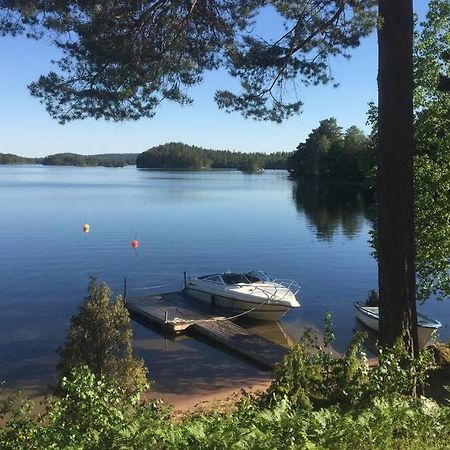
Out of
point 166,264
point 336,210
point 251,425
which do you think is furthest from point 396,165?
point 336,210

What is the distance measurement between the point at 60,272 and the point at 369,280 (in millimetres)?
17139

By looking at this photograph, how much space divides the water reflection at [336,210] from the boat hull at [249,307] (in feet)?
42.3

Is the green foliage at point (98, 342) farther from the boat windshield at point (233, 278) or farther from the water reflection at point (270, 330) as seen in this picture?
the boat windshield at point (233, 278)

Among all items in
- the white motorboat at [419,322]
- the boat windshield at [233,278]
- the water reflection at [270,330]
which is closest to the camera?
the white motorboat at [419,322]

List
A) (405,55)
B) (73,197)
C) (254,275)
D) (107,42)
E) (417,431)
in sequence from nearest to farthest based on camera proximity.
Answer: (417,431) → (405,55) → (107,42) → (254,275) → (73,197)

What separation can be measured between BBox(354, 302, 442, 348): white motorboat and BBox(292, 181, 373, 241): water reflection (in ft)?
40.2

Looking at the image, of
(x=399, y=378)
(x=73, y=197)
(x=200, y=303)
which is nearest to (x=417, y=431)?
(x=399, y=378)

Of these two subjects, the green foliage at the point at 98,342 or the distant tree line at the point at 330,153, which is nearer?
the green foliage at the point at 98,342

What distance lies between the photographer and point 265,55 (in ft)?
29.1

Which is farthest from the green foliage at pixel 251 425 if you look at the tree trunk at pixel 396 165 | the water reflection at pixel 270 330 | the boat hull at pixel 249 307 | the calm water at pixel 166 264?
the boat hull at pixel 249 307

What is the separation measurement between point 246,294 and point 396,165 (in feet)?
52.7

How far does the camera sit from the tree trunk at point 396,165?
24.3 feet

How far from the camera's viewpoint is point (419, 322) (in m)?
18.5

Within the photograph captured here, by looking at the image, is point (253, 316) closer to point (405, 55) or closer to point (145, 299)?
point (145, 299)
